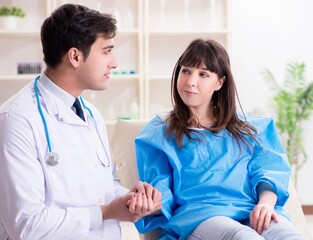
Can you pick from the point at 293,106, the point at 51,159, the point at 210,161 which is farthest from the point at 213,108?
the point at 293,106

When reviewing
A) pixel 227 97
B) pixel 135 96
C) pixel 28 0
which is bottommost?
pixel 135 96

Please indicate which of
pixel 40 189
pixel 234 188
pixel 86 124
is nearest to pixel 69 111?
pixel 86 124

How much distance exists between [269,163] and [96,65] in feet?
2.71

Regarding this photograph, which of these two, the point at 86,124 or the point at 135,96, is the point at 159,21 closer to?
the point at 135,96

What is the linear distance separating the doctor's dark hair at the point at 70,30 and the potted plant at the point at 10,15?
3.08 m

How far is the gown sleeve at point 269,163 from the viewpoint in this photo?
2227 mm

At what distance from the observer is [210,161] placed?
226 centimetres

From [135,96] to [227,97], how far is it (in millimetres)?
2611

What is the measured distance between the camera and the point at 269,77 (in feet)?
16.2

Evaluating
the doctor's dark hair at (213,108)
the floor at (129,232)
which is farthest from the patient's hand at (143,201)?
the floor at (129,232)

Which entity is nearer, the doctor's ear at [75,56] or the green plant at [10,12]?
the doctor's ear at [75,56]

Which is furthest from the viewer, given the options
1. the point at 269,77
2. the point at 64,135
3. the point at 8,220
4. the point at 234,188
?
the point at 269,77

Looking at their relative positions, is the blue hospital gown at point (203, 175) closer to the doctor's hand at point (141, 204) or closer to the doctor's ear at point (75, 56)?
the doctor's hand at point (141, 204)

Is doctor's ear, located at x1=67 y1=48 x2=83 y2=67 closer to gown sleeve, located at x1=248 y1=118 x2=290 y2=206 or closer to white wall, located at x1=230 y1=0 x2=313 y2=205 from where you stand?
gown sleeve, located at x1=248 y1=118 x2=290 y2=206
